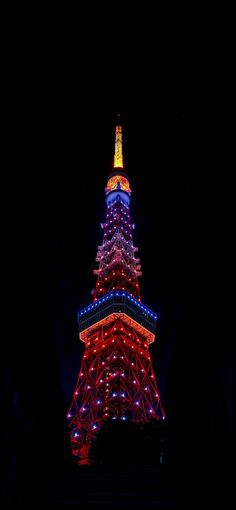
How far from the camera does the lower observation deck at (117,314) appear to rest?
26422 millimetres

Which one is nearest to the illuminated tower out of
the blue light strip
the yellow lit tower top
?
the blue light strip

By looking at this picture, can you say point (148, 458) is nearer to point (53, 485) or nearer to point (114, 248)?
point (53, 485)

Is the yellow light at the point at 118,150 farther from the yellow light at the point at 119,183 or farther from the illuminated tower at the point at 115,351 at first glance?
the illuminated tower at the point at 115,351

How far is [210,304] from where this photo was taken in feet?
17.6

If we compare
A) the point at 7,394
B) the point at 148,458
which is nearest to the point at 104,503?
the point at 7,394

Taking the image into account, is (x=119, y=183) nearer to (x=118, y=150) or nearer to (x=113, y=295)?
(x=118, y=150)

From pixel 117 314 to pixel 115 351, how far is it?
241 cm

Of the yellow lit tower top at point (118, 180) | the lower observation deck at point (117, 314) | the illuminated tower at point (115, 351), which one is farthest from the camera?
the yellow lit tower top at point (118, 180)

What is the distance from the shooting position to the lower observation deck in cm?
2642

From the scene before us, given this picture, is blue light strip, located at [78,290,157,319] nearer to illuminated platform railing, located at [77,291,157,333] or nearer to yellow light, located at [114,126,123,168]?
illuminated platform railing, located at [77,291,157,333]

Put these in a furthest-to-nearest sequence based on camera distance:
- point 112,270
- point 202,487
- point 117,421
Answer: point 112,270 < point 117,421 < point 202,487

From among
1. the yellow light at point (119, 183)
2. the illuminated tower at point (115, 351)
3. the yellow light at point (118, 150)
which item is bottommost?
the illuminated tower at point (115, 351)

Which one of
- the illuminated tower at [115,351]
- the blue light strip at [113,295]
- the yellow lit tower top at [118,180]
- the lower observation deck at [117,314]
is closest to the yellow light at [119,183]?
the yellow lit tower top at [118,180]

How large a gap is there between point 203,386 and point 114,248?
26.8m
